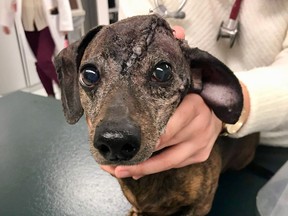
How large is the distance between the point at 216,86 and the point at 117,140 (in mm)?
227

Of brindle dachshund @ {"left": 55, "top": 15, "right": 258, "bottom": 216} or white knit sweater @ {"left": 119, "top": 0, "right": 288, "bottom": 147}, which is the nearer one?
brindle dachshund @ {"left": 55, "top": 15, "right": 258, "bottom": 216}

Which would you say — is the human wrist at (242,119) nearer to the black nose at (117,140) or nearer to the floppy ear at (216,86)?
the floppy ear at (216,86)

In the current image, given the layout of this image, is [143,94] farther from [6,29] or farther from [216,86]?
[6,29]

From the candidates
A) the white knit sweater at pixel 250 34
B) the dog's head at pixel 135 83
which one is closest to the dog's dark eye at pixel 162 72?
the dog's head at pixel 135 83

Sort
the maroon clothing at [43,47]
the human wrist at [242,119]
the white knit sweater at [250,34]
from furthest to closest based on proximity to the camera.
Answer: the maroon clothing at [43,47] → the white knit sweater at [250,34] → the human wrist at [242,119]

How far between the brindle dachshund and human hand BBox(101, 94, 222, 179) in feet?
0.05

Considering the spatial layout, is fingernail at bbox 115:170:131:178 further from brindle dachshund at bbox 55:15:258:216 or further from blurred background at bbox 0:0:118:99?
blurred background at bbox 0:0:118:99

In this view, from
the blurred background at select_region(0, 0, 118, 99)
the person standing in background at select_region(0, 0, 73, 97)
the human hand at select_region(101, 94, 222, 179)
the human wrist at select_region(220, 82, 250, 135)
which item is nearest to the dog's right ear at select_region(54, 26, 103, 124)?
the human hand at select_region(101, 94, 222, 179)

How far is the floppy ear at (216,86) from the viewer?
0.54 metres

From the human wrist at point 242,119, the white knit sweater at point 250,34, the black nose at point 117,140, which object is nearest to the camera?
the black nose at point 117,140

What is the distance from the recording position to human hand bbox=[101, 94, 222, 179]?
0.54 m

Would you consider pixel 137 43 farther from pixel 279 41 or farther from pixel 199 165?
pixel 279 41

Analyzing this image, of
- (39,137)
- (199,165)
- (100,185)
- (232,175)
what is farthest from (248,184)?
(39,137)

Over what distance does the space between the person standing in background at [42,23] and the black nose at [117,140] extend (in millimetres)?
1506
